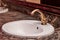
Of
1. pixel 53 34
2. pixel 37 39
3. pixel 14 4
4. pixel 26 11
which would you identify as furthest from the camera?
pixel 14 4

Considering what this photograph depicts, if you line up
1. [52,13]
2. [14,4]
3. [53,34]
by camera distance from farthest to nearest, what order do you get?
[14,4] → [52,13] → [53,34]

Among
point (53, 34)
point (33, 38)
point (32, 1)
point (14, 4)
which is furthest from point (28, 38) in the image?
point (14, 4)

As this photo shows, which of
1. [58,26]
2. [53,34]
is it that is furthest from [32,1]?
[53,34]

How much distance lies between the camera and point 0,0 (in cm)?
195

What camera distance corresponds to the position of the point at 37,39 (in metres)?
0.96

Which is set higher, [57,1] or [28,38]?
[57,1]

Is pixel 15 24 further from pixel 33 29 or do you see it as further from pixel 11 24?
pixel 33 29

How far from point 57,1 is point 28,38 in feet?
1.85

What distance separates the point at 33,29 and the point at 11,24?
22 cm

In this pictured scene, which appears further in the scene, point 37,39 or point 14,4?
point 14,4

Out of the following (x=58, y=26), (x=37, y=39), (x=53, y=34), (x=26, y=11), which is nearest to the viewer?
(x=37, y=39)

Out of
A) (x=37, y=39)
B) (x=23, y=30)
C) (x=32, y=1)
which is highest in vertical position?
(x=32, y=1)

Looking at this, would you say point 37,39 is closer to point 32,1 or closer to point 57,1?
point 57,1

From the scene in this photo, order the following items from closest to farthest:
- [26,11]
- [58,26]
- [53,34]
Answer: [53,34] < [58,26] < [26,11]
